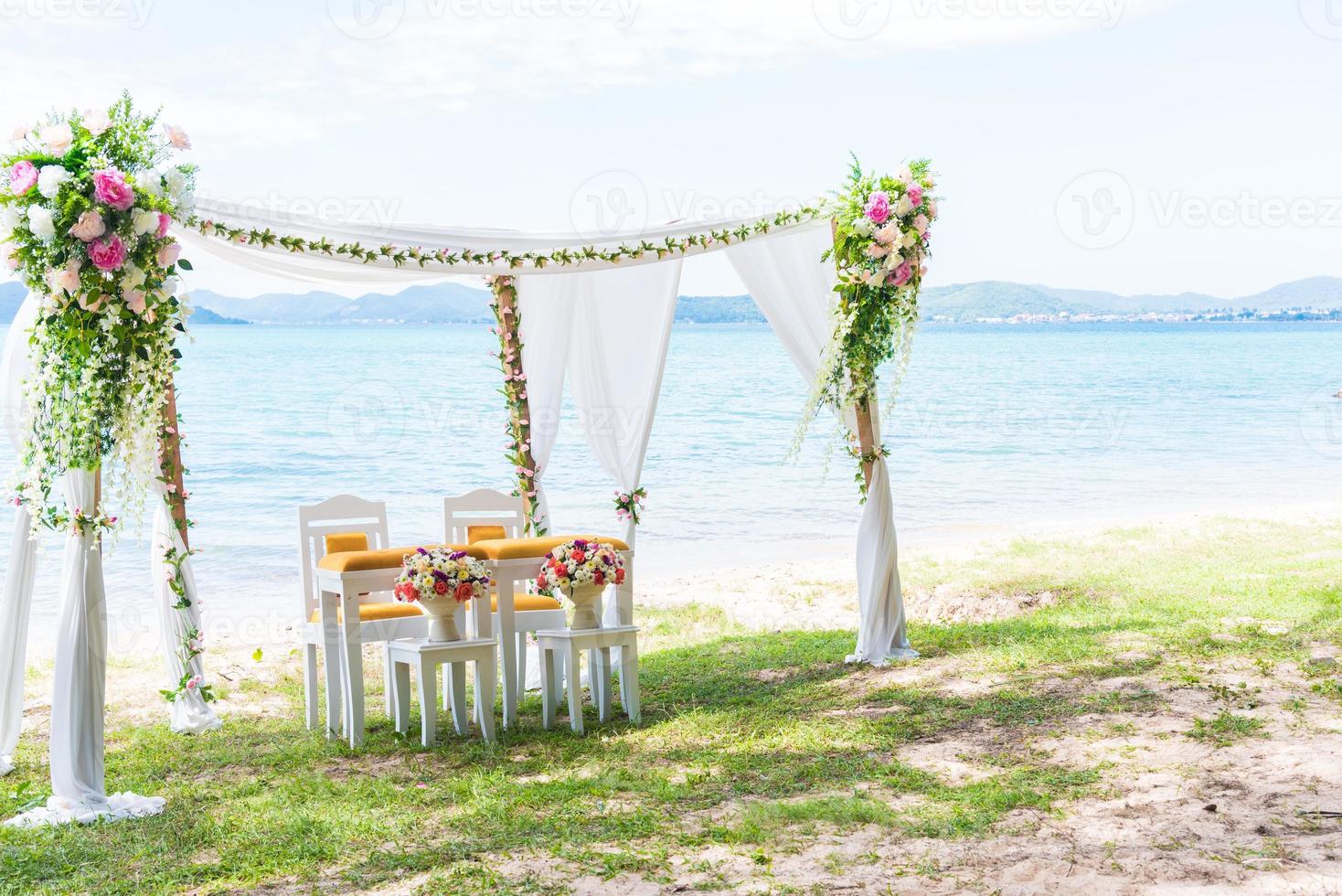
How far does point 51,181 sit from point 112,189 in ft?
0.65

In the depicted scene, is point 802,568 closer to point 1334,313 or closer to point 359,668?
point 359,668

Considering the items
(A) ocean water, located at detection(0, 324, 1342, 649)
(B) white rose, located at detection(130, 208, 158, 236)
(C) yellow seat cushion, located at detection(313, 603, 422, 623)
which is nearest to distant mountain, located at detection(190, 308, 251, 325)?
(A) ocean water, located at detection(0, 324, 1342, 649)

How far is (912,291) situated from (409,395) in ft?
87.2

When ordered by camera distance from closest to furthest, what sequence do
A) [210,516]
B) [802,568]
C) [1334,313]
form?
[802,568]
[210,516]
[1334,313]

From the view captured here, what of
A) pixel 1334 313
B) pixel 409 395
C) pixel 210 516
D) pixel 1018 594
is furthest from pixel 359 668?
pixel 1334 313

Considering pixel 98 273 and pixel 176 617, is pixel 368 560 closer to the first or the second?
pixel 176 617

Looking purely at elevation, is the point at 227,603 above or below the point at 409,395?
below

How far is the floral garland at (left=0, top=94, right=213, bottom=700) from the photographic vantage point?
4.23 meters

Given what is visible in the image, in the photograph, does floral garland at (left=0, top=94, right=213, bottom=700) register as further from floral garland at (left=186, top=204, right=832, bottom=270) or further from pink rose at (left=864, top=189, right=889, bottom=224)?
pink rose at (left=864, top=189, right=889, bottom=224)

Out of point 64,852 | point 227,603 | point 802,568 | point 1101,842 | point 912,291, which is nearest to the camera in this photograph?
point 1101,842

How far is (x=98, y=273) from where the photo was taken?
4324 mm

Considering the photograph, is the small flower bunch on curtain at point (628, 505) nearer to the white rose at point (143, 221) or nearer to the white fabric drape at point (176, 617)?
the white fabric drape at point (176, 617)

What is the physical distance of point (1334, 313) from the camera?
43.8 meters

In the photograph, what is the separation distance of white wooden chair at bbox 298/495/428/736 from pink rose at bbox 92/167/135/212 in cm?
203
